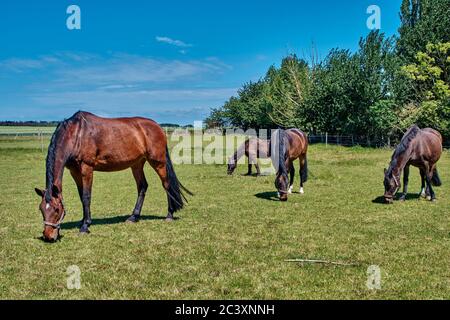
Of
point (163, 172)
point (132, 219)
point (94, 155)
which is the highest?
point (94, 155)

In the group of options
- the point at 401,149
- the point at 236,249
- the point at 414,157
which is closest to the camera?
the point at 236,249

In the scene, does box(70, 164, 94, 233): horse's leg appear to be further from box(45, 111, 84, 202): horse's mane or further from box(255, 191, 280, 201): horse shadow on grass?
box(255, 191, 280, 201): horse shadow on grass

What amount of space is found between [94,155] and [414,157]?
8.82 m

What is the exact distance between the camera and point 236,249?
6684 millimetres

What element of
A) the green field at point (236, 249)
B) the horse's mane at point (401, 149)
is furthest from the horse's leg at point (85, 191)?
the horse's mane at point (401, 149)

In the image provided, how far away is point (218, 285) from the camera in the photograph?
5.00 meters

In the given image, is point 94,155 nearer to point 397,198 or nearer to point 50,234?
point 50,234

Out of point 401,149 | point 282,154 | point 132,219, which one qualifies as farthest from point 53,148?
point 401,149

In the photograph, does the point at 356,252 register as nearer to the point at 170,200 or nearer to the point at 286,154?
the point at 170,200

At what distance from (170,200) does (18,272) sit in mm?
3938

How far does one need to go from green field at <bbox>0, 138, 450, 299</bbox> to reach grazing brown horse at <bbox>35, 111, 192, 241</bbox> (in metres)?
0.57

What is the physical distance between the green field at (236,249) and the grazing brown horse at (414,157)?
0.53m
